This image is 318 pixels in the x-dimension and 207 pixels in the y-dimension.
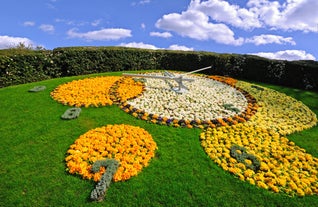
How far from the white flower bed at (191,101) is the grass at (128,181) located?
3.95ft

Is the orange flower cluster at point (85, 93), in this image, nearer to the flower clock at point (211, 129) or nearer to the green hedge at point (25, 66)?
the flower clock at point (211, 129)

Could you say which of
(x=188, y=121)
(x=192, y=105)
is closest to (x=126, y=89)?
(x=192, y=105)

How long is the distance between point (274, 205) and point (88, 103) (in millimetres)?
7865

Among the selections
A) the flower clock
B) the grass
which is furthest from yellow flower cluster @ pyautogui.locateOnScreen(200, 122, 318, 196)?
the grass

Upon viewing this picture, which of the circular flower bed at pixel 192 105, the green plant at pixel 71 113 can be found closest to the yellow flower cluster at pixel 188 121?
the circular flower bed at pixel 192 105

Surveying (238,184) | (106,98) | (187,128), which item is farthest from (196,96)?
(238,184)

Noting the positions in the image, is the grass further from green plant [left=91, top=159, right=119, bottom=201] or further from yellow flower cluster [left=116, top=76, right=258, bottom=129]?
yellow flower cluster [left=116, top=76, right=258, bottom=129]

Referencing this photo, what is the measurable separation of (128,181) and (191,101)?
5.77m

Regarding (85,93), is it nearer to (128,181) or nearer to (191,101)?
(191,101)

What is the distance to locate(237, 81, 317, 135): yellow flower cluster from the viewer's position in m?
9.64

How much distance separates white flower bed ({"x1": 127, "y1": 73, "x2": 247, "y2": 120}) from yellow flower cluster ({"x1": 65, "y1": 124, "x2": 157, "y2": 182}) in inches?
76.9

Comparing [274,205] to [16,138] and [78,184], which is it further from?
[16,138]

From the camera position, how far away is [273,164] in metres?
7.14

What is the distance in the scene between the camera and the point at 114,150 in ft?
23.4
